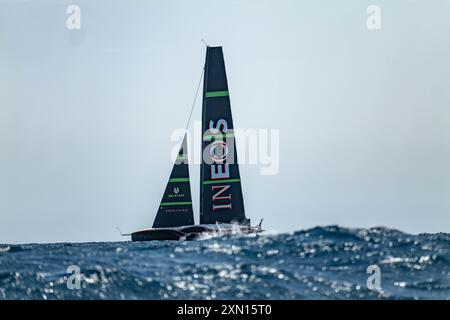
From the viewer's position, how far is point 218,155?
4200cm

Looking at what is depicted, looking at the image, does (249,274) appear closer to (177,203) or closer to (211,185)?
(211,185)

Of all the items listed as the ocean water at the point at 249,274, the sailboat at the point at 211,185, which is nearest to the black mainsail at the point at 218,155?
the sailboat at the point at 211,185

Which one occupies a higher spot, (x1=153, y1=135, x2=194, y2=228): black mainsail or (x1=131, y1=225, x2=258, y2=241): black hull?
(x1=153, y1=135, x2=194, y2=228): black mainsail

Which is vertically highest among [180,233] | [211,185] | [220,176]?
[220,176]

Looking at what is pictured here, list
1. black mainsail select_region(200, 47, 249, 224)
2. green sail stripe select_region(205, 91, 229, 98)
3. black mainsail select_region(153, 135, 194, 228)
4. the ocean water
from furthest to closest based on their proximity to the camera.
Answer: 1. black mainsail select_region(153, 135, 194, 228)
2. green sail stripe select_region(205, 91, 229, 98)
3. black mainsail select_region(200, 47, 249, 224)
4. the ocean water

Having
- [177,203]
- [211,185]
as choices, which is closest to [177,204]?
[177,203]

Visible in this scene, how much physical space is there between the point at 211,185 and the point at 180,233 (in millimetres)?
3545

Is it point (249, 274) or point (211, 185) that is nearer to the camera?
point (249, 274)

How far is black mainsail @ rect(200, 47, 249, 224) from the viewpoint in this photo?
40.4m

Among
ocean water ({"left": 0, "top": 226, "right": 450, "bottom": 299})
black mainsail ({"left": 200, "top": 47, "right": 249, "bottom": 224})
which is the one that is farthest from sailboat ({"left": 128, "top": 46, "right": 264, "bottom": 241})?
ocean water ({"left": 0, "top": 226, "right": 450, "bottom": 299})

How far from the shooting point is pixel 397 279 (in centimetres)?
1405

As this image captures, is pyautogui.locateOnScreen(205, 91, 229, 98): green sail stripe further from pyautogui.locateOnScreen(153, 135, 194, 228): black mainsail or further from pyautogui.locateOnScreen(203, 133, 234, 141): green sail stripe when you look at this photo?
pyautogui.locateOnScreen(153, 135, 194, 228): black mainsail
